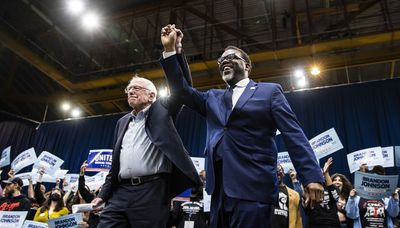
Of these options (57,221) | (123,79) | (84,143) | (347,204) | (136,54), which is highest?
(136,54)

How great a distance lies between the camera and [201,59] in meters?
7.34

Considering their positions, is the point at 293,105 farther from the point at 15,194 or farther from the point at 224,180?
the point at 224,180

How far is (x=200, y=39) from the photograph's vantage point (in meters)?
8.66

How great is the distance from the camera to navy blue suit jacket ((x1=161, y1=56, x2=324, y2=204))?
4.87ft

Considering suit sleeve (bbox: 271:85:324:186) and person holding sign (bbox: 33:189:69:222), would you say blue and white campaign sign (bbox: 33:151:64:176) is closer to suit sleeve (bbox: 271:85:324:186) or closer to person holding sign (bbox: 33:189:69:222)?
person holding sign (bbox: 33:189:69:222)

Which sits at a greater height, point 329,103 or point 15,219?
point 329,103

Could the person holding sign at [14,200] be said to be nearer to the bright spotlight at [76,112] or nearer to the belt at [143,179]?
the belt at [143,179]

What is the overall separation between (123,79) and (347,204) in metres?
5.39

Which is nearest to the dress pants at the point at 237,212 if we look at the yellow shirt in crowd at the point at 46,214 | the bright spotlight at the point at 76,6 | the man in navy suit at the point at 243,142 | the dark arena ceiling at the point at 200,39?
the man in navy suit at the point at 243,142

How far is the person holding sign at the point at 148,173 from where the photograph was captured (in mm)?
1908

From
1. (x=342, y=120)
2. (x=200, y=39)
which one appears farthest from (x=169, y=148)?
(x=200, y=39)

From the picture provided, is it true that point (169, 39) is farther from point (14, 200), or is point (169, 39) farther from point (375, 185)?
point (14, 200)

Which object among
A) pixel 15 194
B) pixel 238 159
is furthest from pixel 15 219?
pixel 238 159

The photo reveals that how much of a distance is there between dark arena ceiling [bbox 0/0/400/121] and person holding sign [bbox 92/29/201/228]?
4.85 meters
